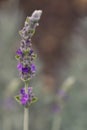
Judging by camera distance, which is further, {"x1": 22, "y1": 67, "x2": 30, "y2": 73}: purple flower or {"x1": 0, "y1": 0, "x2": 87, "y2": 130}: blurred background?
{"x1": 0, "y1": 0, "x2": 87, "y2": 130}: blurred background

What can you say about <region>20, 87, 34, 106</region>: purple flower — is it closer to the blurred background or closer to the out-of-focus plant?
the out-of-focus plant

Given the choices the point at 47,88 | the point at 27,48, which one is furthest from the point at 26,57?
the point at 47,88

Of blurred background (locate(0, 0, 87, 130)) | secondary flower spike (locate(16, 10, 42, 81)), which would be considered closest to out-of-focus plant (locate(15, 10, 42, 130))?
secondary flower spike (locate(16, 10, 42, 81))

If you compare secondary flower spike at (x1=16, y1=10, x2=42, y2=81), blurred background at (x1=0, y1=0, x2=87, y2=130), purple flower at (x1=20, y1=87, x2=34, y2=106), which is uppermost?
blurred background at (x1=0, y1=0, x2=87, y2=130)

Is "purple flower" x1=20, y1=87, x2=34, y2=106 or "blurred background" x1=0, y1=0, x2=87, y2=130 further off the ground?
"blurred background" x1=0, y1=0, x2=87, y2=130

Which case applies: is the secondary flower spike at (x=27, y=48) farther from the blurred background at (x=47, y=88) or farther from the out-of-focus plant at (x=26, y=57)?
the blurred background at (x=47, y=88)

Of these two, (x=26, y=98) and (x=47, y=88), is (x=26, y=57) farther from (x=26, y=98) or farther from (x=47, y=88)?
(x=47, y=88)

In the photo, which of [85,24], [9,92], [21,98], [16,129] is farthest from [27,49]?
[85,24]

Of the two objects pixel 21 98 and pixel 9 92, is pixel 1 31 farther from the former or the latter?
pixel 21 98
